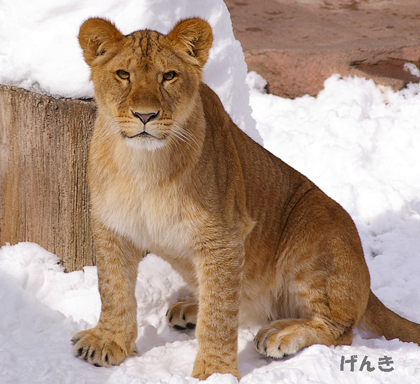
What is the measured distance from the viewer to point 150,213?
2.90 meters

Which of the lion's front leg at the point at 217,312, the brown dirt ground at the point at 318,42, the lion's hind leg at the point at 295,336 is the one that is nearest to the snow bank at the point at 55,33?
the lion's front leg at the point at 217,312

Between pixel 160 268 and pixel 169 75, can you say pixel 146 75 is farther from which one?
pixel 160 268

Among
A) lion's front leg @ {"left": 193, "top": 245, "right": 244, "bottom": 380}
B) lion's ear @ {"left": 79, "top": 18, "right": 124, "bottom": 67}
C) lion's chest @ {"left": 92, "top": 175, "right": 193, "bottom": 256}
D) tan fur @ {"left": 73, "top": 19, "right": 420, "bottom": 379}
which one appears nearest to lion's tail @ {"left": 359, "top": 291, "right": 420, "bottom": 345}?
tan fur @ {"left": 73, "top": 19, "right": 420, "bottom": 379}

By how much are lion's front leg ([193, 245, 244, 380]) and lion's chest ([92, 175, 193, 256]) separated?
158 mm

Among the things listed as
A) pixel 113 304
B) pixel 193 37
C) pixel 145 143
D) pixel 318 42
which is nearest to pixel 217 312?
pixel 113 304

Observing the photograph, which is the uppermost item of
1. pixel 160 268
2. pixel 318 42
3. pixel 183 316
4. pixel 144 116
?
pixel 318 42

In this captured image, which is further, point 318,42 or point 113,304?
point 318,42

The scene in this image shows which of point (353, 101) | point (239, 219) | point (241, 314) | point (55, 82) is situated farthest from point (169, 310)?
point (353, 101)

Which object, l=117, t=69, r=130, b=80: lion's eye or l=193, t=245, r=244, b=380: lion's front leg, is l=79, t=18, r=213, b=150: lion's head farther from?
l=193, t=245, r=244, b=380: lion's front leg

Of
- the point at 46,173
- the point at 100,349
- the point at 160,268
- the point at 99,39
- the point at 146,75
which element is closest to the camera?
the point at 146,75

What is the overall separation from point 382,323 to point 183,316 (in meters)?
1.20

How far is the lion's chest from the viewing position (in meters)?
2.89

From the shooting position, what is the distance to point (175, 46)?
2850 mm

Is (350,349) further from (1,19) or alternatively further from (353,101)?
(353,101)
